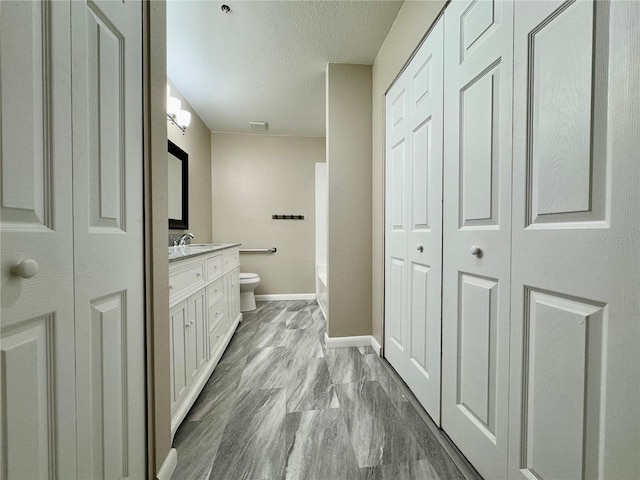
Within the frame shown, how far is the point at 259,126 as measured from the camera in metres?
3.49

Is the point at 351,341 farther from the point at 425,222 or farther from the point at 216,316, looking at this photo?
the point at 425,222

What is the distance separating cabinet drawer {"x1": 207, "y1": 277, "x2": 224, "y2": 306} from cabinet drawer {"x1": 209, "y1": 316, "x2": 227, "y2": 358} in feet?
0.69

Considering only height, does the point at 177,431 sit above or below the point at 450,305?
below

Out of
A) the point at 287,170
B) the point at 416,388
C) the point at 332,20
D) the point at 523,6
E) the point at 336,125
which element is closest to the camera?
the point at 523,6

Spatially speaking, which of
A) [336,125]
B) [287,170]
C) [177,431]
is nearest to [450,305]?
[177,431]

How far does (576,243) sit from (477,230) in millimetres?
345

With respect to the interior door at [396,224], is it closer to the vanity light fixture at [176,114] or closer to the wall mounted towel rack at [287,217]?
the vanity light fixture at [176,114]

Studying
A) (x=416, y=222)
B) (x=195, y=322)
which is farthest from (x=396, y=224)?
(x=195, y=322)

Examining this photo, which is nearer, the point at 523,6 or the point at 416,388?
the point at 523,6

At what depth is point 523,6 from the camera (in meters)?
0.78

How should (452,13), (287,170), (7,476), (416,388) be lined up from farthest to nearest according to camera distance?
(287,170), (416,388), (452,13), (7,476)

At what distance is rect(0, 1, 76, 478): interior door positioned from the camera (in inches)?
18.6

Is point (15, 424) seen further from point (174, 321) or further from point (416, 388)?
point (416, 388)

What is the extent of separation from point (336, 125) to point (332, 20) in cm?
67
